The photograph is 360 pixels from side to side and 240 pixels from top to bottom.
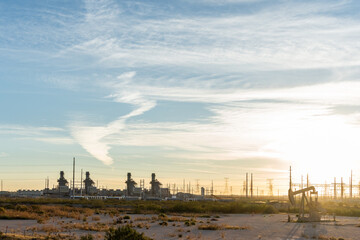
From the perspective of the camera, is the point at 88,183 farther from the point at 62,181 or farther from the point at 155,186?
the point at 155,186

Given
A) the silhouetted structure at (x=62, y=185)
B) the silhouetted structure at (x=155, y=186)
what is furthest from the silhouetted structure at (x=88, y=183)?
the silhouetted structure at (x=155, y=186)

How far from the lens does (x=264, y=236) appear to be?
3688 cm

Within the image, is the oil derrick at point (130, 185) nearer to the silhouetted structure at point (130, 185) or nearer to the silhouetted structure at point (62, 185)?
the silhouetted structure at point (130, 185)

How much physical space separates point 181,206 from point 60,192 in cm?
8488

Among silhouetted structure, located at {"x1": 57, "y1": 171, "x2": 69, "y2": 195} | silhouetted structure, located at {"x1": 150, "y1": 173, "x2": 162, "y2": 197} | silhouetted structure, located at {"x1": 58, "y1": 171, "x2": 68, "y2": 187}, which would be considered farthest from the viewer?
silhouetted structure, located at {"x1": 150, "y1": 173, "x2": 162, "y2": 197}

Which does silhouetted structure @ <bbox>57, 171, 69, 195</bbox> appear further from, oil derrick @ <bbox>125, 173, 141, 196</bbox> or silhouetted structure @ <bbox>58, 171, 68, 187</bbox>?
oil derrick @ <bbox>125, 173, 141, 196</bbox>

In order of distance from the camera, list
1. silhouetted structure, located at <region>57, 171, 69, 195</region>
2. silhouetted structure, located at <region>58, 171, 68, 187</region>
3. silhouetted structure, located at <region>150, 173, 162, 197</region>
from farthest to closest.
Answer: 1. silhouetted structure, located at <region>150, 173, 162, 197</region>
2. silhouetted structure, located at <region>58, 171, 68, 187</region>
3. silhouetted structure, located at <region>57, 171, 69, 195</region>

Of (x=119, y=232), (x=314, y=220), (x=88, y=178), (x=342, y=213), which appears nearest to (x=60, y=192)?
(x=88, y=178)

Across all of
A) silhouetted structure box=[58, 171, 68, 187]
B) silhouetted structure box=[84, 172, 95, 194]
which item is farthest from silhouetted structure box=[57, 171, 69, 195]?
silhouetted structure box=[84, 172, 95, 194]

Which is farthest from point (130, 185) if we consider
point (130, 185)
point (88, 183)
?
point (88, 183)

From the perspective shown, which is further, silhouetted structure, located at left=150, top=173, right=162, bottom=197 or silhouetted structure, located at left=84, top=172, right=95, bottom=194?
silhouetted structure, located at left=150, top=173, right=162, bottom=197

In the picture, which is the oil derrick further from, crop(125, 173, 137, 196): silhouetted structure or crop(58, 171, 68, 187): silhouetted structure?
crop(58, 171, 68, 187): silhouetted structure

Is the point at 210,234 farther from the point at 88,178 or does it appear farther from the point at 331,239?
the point at 88,178

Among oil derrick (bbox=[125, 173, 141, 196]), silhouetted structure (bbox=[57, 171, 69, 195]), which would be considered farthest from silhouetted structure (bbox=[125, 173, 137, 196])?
silhouetted structure (bbox=[57, 171, 69, 195])
